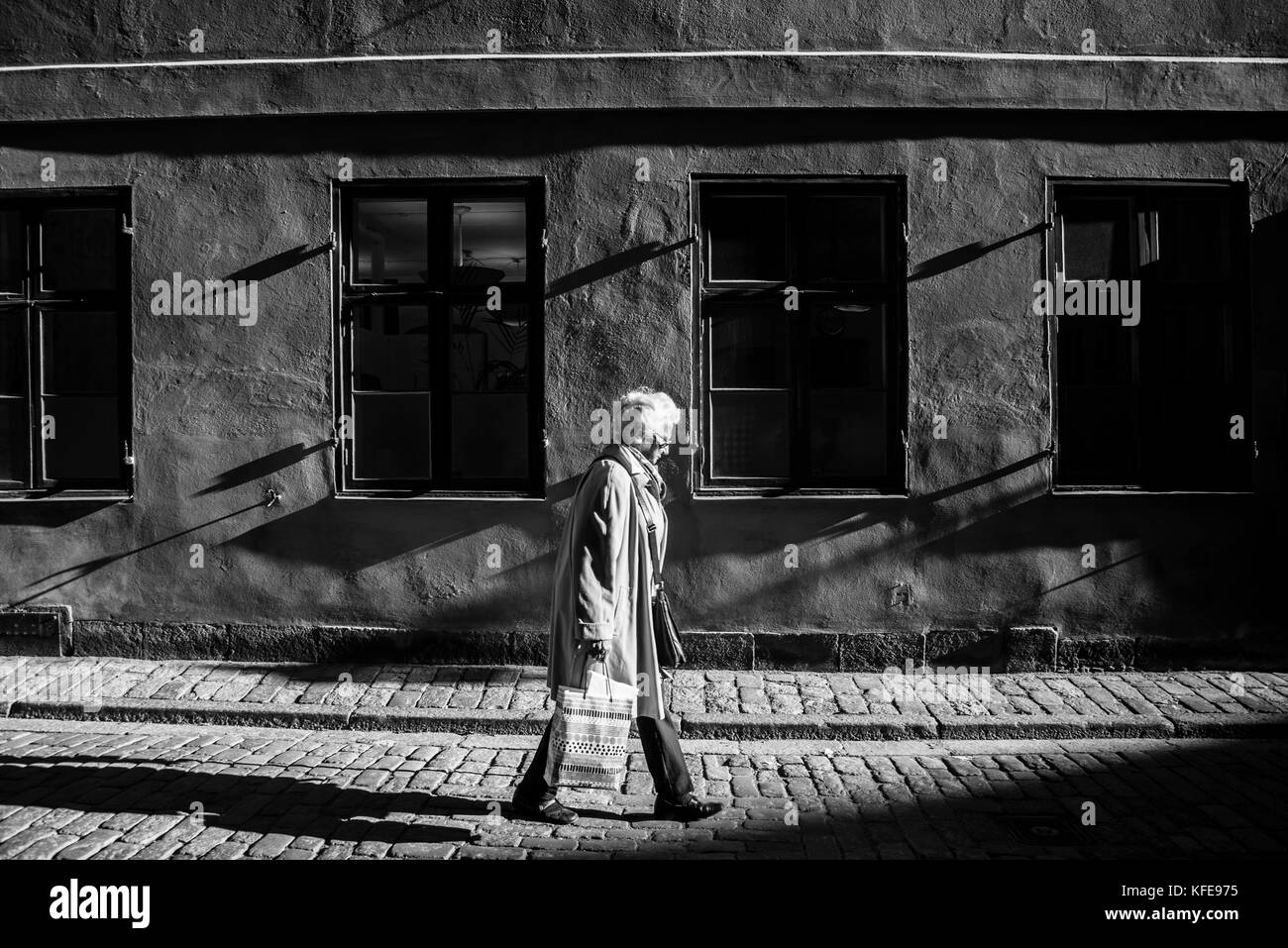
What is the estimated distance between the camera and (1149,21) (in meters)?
7.99

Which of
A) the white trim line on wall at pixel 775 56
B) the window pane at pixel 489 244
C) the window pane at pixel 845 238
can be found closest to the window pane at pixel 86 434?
the white trim line on wall at pixel 775 56

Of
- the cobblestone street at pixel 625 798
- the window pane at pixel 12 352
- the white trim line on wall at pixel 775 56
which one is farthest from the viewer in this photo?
the window pane at pixel 12 352

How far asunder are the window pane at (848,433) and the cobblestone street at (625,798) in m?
2.40

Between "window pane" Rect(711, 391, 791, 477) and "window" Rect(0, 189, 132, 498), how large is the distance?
15.2 ft

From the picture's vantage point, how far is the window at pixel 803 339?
8055mm

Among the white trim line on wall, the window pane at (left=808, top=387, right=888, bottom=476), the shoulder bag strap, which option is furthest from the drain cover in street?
the white trim line on wall

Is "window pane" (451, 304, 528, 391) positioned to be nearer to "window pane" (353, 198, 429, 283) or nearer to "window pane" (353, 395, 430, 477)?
"window pane" (353, 395, 430, 477)

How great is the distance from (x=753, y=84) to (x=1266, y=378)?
4.44 metres

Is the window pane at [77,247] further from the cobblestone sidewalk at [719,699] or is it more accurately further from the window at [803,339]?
the window at [803,339]

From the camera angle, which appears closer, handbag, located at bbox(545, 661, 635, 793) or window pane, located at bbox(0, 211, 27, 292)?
handbag, located at bbox(545, 661, 635, 793)

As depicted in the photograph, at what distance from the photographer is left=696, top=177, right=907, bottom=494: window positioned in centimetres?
805

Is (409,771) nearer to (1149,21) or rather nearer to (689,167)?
(689,167)

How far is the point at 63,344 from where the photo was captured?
8.34 metres
